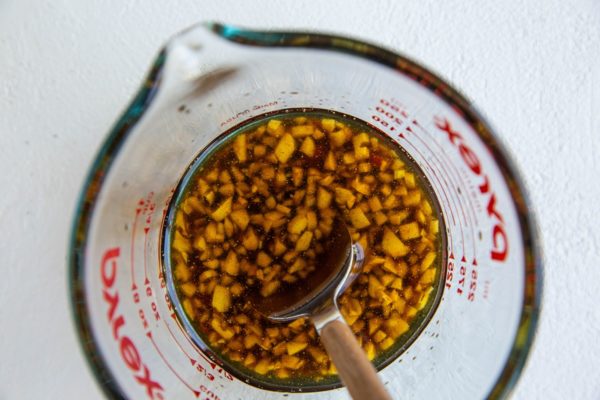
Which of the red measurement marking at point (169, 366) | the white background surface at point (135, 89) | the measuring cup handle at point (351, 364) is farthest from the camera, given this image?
the white background surface at point (135, 89)

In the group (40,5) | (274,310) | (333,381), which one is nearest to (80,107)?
(40,5)

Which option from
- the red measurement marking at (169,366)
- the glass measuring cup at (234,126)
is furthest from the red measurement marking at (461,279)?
the red measurement marking at (169,366)

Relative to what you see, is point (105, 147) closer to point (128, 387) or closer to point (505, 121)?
point (128, 387)

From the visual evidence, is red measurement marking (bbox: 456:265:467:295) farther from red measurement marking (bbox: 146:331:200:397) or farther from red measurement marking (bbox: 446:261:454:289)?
red measurement marking (bbox: 146:331:200:397)

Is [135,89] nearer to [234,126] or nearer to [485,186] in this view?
[234,126]

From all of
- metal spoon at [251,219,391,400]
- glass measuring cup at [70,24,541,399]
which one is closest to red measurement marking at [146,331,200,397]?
glass measuring cup at [70,24,541,399]

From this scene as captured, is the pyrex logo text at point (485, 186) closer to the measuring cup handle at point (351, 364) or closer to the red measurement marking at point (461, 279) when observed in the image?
the red measurement marking at point (461, 279)

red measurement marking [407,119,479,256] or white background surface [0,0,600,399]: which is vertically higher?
white background surface [0,0,600,399]
